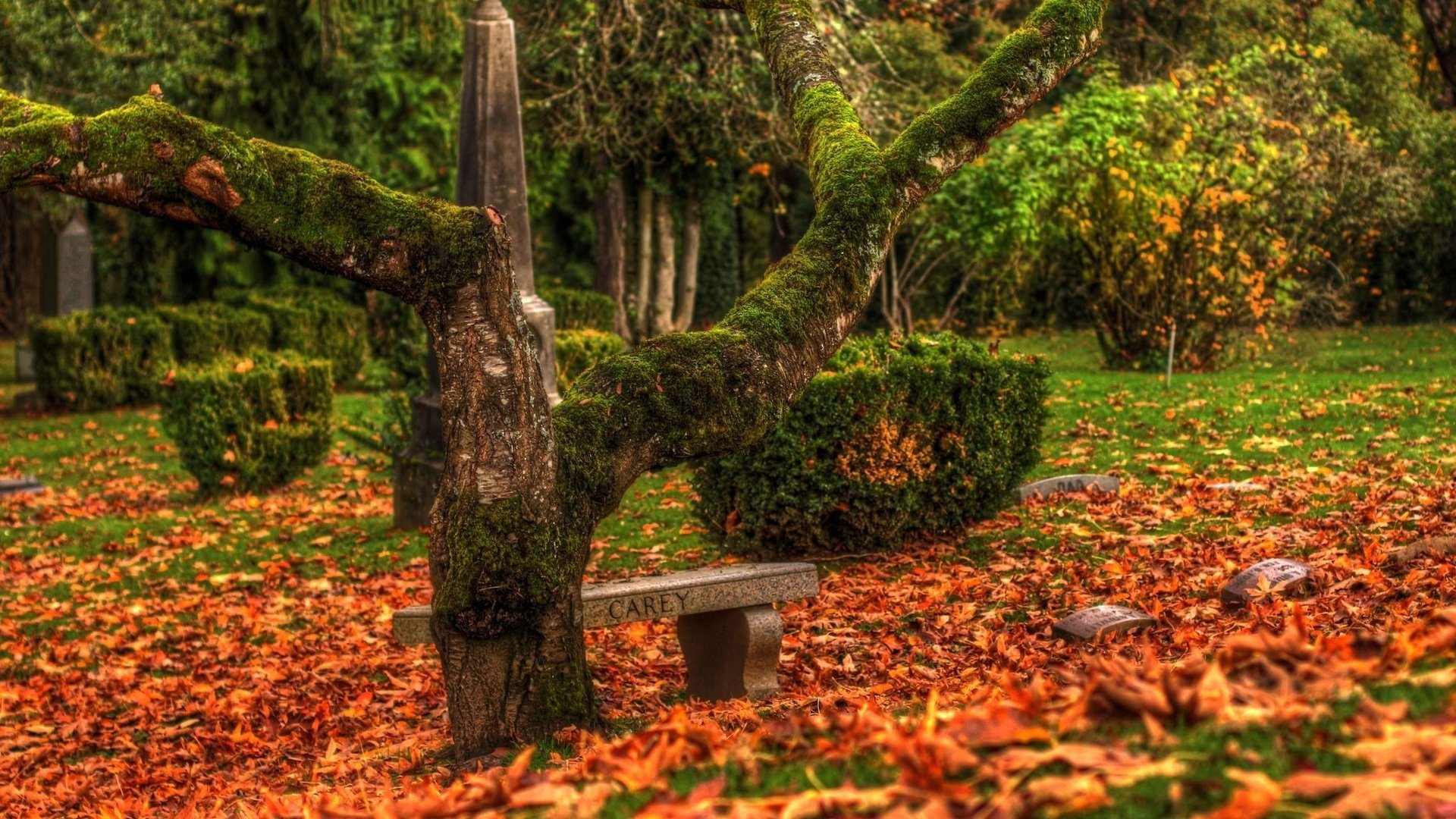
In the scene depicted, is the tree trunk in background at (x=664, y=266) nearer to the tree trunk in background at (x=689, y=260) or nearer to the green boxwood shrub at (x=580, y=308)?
the tree trunk in background at (x=689, y=260)

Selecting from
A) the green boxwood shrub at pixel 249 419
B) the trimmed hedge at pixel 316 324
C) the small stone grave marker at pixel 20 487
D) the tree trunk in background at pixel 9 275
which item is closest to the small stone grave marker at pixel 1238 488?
the green boxwood shrub at pixel 249 419

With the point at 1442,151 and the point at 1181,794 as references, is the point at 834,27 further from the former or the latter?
the point at 1181,794

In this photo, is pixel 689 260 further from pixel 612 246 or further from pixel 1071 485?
pixel 1071 485

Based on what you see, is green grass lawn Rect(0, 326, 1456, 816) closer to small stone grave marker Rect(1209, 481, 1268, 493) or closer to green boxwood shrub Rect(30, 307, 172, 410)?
small stone grave marker Rect(1209, 481, 1268, 493)

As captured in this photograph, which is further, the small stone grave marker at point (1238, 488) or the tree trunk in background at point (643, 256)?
the tree trunk in background at point (643, 256)

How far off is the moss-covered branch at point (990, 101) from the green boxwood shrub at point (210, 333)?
1367 centimetres

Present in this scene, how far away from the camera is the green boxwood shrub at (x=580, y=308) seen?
18.4 m

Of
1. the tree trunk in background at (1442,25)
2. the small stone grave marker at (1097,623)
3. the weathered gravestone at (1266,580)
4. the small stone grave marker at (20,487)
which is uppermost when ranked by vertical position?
the tree trunk in background at (1442,25)

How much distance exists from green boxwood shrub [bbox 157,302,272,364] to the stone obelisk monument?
27.3 ft

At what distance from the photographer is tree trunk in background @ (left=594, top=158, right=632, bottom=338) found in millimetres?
20250

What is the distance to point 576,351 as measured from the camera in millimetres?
13070

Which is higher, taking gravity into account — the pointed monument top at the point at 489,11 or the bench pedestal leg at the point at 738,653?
the pointed monument top at the point at 489,11

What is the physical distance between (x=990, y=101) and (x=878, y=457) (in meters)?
2.55

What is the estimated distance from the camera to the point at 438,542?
544cm
